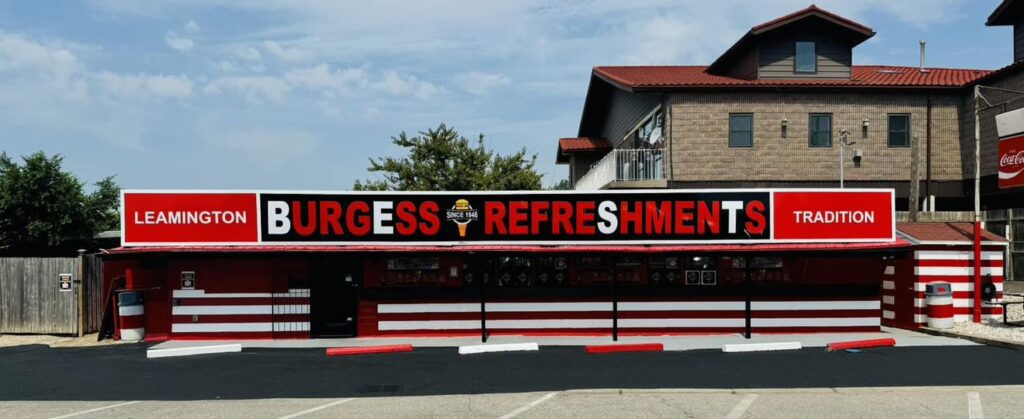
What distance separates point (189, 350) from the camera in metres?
16.6

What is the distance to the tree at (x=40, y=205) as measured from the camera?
3738 cm

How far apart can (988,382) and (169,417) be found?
45.1 ft

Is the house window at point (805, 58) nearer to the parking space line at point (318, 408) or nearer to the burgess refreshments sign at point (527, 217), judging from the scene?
the burgess refreshments sign at point (527, 217)

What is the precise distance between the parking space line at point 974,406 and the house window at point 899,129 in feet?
61.7

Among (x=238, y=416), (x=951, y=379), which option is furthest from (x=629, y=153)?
(x=238, y=416)

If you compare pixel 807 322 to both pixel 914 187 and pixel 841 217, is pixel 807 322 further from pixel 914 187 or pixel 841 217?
pixel 914 187

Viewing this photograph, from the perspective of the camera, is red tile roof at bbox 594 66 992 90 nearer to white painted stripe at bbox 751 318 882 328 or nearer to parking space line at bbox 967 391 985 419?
white painted stripe at bbox 751 318 882 328

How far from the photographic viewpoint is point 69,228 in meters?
39.1

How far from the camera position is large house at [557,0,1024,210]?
27734 millimetres

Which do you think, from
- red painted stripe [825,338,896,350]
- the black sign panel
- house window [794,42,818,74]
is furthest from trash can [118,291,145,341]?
house window [794,42,818,74]

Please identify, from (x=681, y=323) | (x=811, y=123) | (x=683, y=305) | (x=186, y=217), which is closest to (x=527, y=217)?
(x=683, y=305)

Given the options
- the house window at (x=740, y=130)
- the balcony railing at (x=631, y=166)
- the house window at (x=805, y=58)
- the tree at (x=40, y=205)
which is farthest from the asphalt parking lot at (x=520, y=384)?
the tree at (x=40, y=205)

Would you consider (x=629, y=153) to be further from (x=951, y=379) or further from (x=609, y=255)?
(x=951, y=379)

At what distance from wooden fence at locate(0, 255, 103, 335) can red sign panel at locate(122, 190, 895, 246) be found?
2.07 meters
